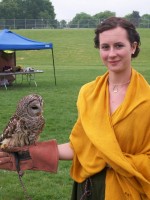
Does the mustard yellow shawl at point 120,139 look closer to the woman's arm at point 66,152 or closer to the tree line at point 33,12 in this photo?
the woman's arm at point 66,152

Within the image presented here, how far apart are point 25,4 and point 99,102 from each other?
10741 cm

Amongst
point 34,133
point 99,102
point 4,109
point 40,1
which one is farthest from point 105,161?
point 40,1

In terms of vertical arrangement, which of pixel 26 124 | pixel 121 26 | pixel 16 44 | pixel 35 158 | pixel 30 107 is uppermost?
pixel 16 44

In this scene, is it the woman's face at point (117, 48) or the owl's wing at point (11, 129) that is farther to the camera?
the owl's wing at point (11, 129)

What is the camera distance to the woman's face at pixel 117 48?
97.7 inches

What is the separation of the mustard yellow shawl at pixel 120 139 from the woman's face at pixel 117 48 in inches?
4.5

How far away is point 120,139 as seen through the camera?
248 centimetres

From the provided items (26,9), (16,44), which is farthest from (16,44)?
(26,9)

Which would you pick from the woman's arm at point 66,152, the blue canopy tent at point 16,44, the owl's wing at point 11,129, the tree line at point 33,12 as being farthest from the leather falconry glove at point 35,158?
the tree line at point 33,12

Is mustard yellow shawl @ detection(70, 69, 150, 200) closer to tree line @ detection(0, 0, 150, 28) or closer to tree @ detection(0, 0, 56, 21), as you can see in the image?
Result: tree line @ detection(0, 0, 150, 28)

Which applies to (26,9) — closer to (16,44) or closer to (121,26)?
(16,44)

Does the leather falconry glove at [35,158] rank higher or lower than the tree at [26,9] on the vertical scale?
lower

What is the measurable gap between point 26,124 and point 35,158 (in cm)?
73

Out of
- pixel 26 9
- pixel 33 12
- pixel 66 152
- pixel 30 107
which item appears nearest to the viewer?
pixel 66 152
